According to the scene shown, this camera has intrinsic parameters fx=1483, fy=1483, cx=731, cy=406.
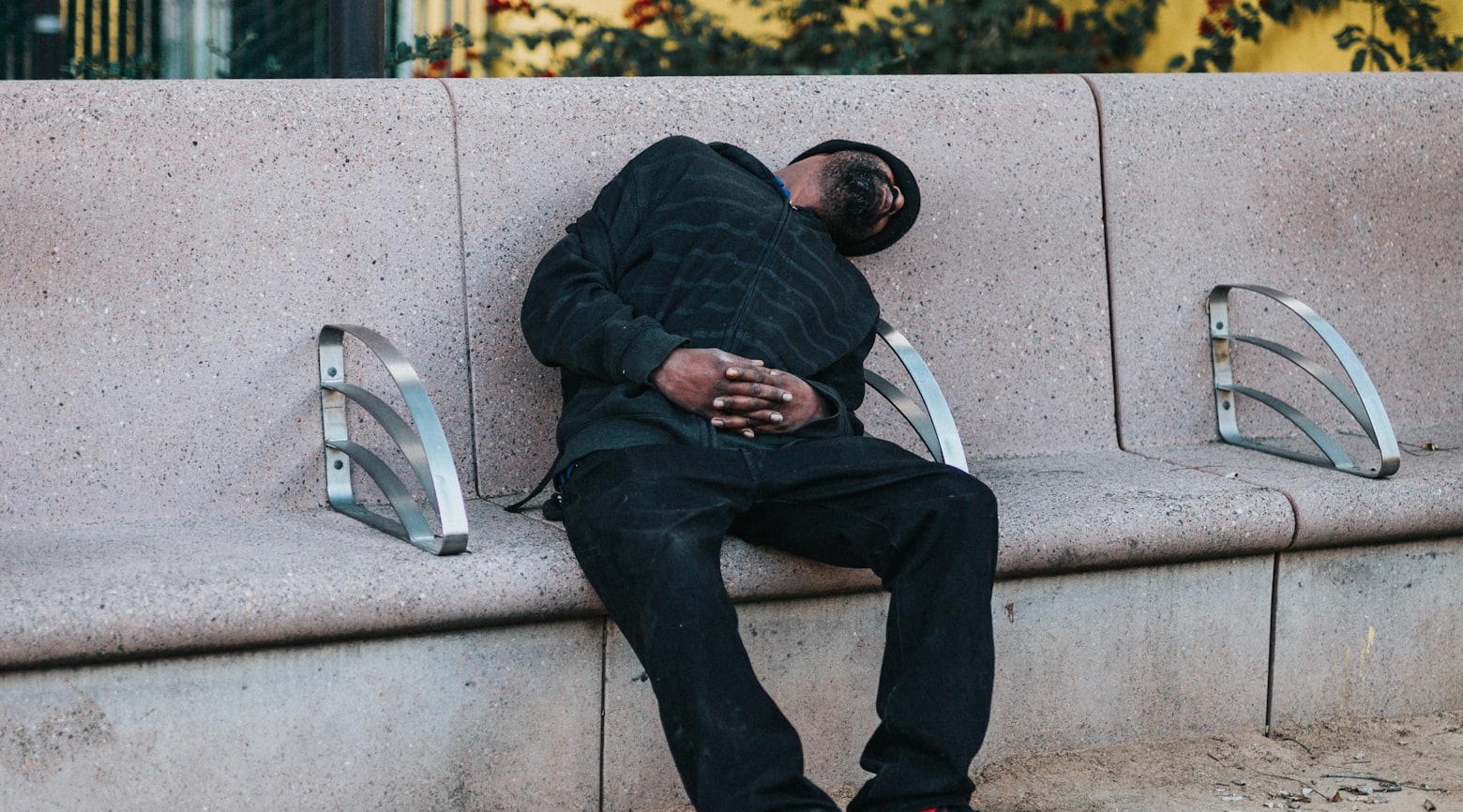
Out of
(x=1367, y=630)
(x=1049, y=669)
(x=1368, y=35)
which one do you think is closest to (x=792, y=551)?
(x=1049, y=669)

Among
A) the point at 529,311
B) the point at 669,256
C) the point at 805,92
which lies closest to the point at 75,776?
the point at 529,311

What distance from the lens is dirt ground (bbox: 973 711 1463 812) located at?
8.95 ft

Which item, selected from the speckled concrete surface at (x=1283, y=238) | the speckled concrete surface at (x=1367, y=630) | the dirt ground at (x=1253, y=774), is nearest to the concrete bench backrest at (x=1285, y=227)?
the speckled concrete surface at (x=1283, y=238)

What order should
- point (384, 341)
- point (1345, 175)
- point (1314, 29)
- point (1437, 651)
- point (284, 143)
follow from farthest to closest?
point (1314, 29) → point (1345, 175) → point (1437, 651) → point (284, 143) → point (384, 341)

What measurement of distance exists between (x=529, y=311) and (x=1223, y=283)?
1.77 meters

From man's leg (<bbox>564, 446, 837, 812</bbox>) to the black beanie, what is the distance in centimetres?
82

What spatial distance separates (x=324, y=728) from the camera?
242 cm

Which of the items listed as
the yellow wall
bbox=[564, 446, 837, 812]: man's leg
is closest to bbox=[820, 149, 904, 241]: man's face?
bbox=[564, 446, 837, 812]: man's leg

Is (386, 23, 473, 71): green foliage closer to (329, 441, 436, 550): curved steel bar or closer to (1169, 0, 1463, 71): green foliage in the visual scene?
(329, 441, 436, 550): curved steel bar

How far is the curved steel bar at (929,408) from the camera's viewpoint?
285 centimetres

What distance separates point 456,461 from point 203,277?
61 cm

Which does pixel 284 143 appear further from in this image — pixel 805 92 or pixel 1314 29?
pixel 1314 29

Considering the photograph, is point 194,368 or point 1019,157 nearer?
point 194,368

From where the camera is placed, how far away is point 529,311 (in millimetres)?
2820
